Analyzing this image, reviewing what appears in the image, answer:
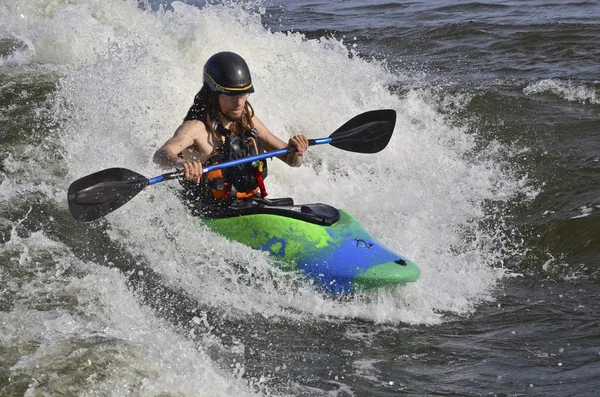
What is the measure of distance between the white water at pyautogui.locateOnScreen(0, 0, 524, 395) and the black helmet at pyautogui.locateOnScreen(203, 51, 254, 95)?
98 centimetres

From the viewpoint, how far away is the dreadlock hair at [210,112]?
537 cm

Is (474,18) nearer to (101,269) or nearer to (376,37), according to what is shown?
(376,37)

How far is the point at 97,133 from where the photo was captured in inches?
298

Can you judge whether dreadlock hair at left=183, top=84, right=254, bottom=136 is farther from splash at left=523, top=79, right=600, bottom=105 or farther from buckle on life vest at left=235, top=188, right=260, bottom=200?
splash at left=523, top=79, right=600, bottom=105

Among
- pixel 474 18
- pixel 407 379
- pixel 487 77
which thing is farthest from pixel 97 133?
pixel 474 18

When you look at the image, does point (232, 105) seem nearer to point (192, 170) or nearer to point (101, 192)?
point (192, 170)

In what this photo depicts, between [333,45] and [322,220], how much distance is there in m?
6.74

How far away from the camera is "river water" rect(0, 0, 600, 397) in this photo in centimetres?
396

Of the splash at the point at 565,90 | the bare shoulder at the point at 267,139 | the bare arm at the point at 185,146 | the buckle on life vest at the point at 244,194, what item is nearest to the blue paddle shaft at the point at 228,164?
the bare arm at the point at 185,146

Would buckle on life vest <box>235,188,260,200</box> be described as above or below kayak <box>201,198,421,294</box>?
above

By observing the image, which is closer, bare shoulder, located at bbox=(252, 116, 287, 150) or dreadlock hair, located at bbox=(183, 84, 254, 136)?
dreadlock hair, located at bbox=(183, 84, 254, 136)

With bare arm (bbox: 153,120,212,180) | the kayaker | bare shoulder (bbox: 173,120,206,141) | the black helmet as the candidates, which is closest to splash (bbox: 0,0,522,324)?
the kayaker

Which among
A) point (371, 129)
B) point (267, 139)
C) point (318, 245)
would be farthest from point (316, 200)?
point (318, 245)

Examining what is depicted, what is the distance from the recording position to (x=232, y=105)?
5289mm
